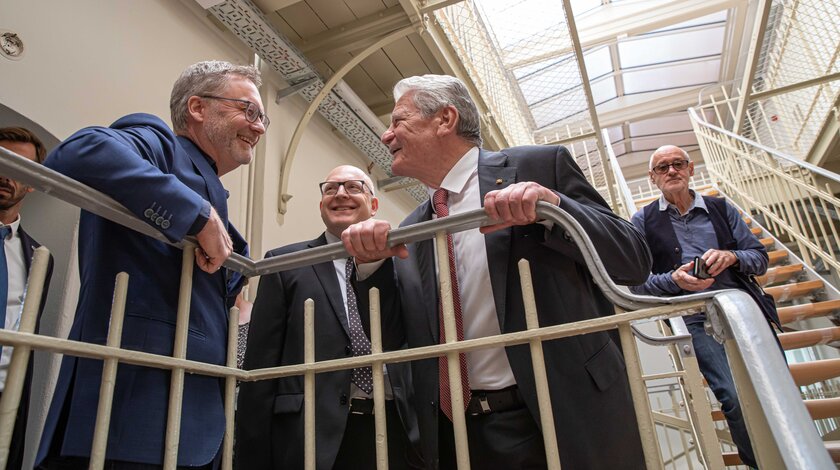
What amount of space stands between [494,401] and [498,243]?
1.11ft

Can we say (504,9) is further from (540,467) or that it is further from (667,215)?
(540,467)

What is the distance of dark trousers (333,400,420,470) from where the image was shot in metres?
1.43

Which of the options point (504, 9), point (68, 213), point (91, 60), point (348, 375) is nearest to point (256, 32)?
point (91, 60)

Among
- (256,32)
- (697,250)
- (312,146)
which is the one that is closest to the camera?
(697,250)

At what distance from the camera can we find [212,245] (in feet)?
3.39

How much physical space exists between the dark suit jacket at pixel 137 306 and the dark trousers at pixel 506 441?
530 mm

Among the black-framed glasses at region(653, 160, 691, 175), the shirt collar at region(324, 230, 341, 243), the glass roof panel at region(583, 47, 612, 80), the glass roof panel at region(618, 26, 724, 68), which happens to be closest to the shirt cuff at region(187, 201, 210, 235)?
the shirt collar at region(324, 230, 341, 243)

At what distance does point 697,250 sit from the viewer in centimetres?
244

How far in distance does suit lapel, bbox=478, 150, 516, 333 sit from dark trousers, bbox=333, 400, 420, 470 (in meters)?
0.54

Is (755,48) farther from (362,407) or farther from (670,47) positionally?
(670,47)

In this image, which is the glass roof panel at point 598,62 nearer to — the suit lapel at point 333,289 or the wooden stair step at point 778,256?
the wooden stair step at point 778,256

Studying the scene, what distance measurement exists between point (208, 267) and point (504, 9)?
4.72m

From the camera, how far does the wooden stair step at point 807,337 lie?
2721 mm

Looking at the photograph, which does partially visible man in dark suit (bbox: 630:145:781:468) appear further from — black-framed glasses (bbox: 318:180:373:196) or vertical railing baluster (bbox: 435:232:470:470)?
vertical railing baluster (bbox: 435:232:470:470)
